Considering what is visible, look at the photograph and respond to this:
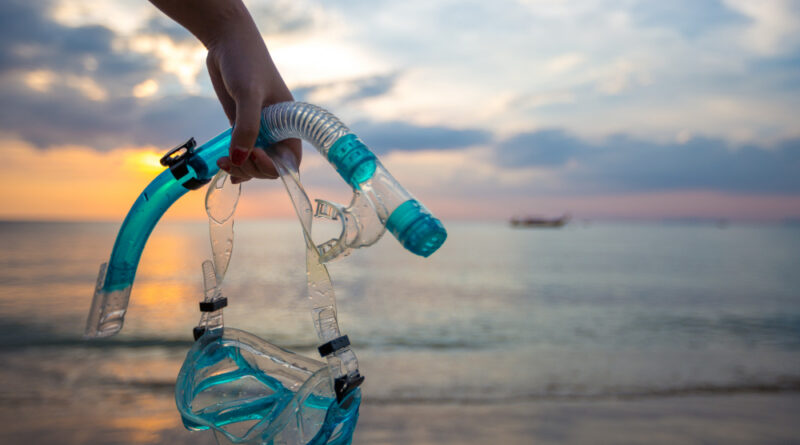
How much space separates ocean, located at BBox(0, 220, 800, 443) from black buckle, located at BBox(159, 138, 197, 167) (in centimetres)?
388

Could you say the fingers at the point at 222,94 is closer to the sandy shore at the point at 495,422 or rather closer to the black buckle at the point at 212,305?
the black buckle at the point at 212,305

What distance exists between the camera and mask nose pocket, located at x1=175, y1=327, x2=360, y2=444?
122 cm

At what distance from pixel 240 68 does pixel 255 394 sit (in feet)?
2.60

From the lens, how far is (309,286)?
1.25 metres

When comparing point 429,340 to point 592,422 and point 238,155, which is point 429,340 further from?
point 238,155

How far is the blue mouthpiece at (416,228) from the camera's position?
0.99m

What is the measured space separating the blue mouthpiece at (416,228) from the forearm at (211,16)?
742mm

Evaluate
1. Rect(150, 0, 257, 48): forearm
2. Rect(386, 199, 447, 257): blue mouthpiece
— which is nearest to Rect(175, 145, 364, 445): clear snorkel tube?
Rect(386, 199, 447, 257): blue mouthpiece

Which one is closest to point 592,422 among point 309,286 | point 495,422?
point 495,422

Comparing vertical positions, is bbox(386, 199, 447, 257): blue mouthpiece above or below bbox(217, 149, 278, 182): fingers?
below

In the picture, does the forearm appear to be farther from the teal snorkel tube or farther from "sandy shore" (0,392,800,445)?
"sandy shore" (0,392,800,445)

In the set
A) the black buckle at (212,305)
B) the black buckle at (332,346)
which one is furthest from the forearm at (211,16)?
the black buckle at (332,346)

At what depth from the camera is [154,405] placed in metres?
5.75

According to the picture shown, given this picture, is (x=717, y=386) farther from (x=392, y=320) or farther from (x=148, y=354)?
(x=148, y=354)
